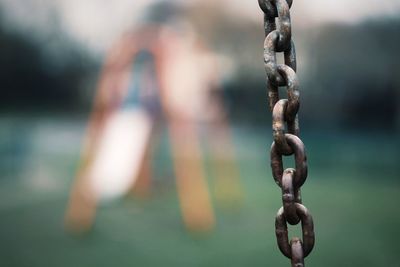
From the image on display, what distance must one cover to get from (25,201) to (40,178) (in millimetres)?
1297

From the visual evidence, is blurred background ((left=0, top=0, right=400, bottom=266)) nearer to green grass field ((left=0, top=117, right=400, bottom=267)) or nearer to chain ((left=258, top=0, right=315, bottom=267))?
green grass field ((left=0, top=117, right=400, bottom=267))

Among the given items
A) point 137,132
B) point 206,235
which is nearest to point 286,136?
point 206,235

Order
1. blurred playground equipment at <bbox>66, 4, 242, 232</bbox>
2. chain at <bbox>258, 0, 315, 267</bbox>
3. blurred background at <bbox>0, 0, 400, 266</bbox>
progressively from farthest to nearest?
1. blurred playground equipment at <bbox>66, 4, 242, 232</bbox>
2. blurred background at <bbox>0, 0, 400, 266</bbox>
3. chain at <bbox>258, 0, 315, 267</bbox>

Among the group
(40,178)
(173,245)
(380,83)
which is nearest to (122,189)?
(173,245)

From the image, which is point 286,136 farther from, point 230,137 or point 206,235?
point 230,137

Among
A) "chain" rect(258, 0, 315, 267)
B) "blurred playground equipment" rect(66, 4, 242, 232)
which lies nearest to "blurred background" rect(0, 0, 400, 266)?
"blurred playground equipment" rect(66, 4, 242, 232)

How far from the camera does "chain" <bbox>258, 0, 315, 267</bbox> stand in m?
0.74

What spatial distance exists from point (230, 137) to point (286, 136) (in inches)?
288

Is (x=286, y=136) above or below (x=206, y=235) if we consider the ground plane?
above

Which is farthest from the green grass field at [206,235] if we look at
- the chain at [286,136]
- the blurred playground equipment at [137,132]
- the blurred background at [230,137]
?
the chain at [286,136]

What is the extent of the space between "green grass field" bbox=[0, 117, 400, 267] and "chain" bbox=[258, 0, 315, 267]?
2.09 metres

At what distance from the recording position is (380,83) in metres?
9.30

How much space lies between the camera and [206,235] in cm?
346

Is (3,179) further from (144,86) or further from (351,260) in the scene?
(351,260)
